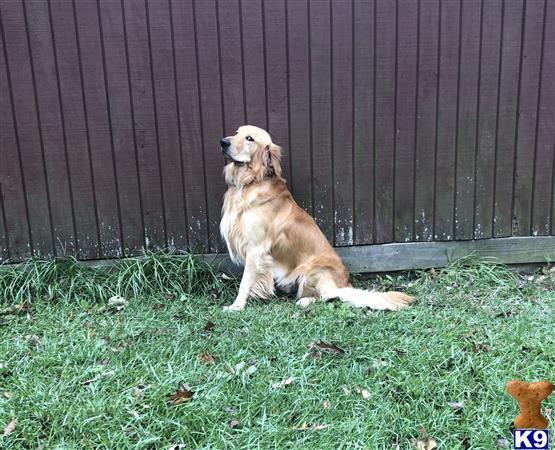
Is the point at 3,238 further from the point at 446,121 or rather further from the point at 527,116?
the point at 527,116

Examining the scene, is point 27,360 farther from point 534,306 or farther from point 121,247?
point 534,306

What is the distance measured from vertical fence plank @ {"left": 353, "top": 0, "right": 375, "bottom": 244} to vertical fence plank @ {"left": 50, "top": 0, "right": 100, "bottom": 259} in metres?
2.19

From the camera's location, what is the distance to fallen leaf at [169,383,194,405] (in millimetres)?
2285

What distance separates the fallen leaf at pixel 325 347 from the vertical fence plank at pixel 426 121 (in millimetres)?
1774

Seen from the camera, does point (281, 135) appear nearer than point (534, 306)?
No

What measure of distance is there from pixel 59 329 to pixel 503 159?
373 centimetres

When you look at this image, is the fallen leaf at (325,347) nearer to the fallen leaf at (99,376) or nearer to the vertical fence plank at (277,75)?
the fallen leaf at (99,376)

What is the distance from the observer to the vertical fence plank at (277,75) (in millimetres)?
3756

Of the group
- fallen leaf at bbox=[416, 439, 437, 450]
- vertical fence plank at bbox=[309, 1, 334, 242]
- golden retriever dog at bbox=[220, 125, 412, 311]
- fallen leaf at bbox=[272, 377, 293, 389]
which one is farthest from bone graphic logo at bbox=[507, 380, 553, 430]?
vertical fence plank at bbox=[309, 1, 334, 242]

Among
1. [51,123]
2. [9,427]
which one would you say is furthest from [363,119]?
[9,427]

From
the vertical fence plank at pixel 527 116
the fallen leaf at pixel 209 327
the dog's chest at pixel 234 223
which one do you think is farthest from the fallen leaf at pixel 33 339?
the vertical fence plank at pixel 527 116

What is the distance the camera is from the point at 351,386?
2.46 meters

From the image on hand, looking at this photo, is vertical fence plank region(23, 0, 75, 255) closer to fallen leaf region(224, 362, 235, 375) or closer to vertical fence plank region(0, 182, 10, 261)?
vertical fence plank region(0, 182, 10, 261)

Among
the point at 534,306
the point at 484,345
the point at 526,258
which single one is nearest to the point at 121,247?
the point at 484,345
